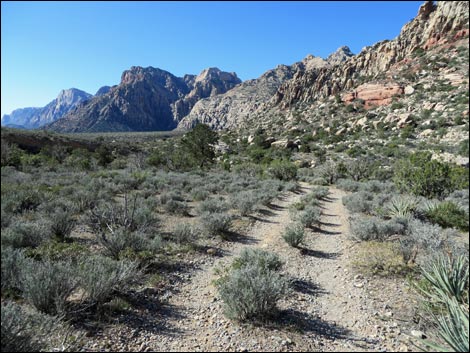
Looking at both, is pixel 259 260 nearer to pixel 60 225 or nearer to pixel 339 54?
pixel 60 225

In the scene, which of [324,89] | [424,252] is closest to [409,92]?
[324,89]

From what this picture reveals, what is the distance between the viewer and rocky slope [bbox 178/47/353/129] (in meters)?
111

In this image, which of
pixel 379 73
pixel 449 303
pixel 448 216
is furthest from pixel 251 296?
pixel 379 73

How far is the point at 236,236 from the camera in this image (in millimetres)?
8094

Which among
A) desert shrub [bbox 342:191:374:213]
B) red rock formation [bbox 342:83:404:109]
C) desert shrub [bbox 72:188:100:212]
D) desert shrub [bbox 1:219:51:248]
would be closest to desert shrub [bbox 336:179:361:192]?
desert shrub [bbox 342:191:374:213]

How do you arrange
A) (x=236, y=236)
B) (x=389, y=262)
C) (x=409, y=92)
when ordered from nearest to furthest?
(x=389, y=262), (x=236, y=236), (x=409, y=92)

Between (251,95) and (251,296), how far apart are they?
127044 mm

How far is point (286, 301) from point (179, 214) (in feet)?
20.3

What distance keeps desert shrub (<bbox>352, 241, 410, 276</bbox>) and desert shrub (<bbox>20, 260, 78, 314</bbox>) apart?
5.41 meters

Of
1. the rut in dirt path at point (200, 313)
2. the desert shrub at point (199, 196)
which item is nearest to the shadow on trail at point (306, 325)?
the rut in dirt path at point (200, 313)

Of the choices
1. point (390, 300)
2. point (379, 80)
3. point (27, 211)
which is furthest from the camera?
point (379, 80)

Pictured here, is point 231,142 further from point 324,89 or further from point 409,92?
point 409,92

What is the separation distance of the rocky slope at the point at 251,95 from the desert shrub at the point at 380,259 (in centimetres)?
9215

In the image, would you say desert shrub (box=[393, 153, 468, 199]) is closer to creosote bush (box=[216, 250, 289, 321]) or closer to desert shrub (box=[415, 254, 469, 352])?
desert shrub (box=[415, 254, 469, 352])
